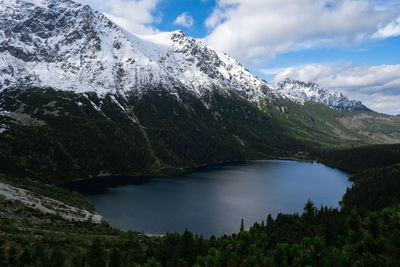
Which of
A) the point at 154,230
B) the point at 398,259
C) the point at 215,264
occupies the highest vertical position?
the point at 398,259

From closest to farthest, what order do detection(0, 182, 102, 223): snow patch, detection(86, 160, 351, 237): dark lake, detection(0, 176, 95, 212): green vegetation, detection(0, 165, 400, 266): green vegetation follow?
detection(0, 165, 400, 266): green vegetation, detection(0, 182, 102, 223): snow patch, detection(86, 160, 351, 237): dark lake, detection(0, 176, 95, 212): green vegetation

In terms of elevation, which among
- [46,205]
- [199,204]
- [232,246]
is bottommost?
[199,204]

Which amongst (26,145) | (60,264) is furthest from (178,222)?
(26,145)

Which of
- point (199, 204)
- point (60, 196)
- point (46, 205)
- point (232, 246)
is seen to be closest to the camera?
point (232, 246)

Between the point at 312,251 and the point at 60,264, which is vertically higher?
the point at 312,251

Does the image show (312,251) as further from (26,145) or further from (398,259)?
(26,145)

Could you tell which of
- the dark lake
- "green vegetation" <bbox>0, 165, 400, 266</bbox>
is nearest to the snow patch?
"green vegetation" <bbox>0, 165, 400, 266</bbox>

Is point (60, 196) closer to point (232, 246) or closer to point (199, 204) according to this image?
point (199, 204)

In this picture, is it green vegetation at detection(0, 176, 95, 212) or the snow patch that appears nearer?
the snow patch

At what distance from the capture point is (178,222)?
393 ft

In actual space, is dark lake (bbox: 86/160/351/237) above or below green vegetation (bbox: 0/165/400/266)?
below

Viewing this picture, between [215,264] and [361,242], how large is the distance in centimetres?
907

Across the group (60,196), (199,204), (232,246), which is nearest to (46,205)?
(60,196)

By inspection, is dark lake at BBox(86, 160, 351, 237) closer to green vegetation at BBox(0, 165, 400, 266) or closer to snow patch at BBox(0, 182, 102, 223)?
snow patch at BBox(0, 182, 102, 223)
